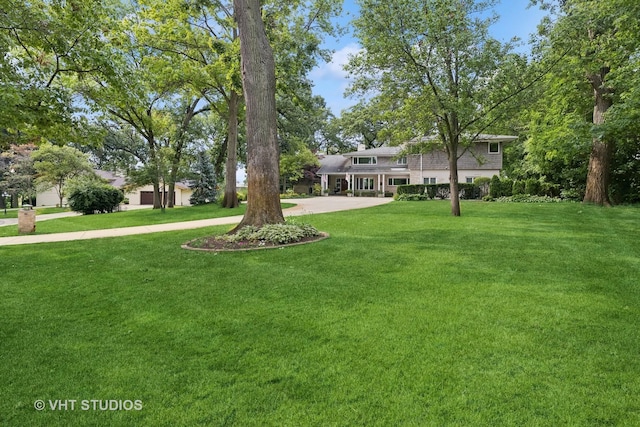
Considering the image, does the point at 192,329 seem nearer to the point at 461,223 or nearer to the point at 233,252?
the point at 233,252

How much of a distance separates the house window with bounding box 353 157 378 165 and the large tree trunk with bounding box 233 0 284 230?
30880 mm

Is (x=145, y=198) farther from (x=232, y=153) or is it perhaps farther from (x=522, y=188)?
(x=522, y=188)

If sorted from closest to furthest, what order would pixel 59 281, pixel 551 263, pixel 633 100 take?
pixel 59 281 → pixel 551 263 → pixel 633 100

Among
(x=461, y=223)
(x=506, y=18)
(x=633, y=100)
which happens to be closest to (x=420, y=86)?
(x=506, y=18)

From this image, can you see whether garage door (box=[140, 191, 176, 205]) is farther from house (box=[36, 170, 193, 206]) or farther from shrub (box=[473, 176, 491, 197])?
shrub (box=[473, 176, 491, 197])

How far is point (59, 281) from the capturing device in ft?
17.9

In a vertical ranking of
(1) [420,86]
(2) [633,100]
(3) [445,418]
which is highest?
(1) [420,86]

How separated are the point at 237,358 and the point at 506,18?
13.8m

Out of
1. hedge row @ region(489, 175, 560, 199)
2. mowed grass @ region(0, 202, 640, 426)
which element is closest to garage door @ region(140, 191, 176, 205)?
hedge row @ region(489, 175, 560, 199)

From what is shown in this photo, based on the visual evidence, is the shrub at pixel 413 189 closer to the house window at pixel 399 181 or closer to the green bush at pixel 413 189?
the green bush at pixel 413 189

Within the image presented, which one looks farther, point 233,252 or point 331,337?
point 233,252

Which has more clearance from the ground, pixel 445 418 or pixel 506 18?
pixel 506 18

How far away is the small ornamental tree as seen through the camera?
28859mm

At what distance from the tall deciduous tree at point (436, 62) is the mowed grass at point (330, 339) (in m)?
7.07
